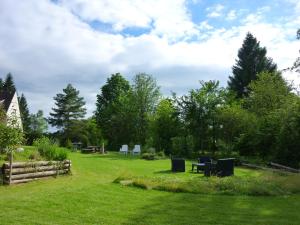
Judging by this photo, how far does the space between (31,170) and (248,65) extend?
46.7 metres

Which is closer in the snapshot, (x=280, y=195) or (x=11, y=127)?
(x=280, y=195)

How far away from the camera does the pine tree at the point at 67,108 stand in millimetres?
71875

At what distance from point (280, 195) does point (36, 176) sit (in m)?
8.92

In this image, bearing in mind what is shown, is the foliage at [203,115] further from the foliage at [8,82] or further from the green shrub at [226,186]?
the foliage at [8,82]

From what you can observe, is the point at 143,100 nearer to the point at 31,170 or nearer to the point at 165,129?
the point at 165,129

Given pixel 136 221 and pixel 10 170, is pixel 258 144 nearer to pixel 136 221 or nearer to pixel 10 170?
pixel 10 170

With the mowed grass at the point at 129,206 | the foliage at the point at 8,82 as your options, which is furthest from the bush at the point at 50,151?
the foliage at the point at 8,82

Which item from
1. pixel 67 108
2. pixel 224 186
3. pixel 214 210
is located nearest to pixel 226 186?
pixel 224 186

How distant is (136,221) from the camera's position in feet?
29.7

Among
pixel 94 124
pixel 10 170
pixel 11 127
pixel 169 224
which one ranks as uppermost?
pixel 94 124

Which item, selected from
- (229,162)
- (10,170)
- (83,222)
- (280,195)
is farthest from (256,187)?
(10,170)

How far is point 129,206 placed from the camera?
10.9 meters

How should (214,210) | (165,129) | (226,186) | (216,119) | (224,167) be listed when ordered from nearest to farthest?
(214,210) < (226,186) < (224,167) < (216,119) < (165,129)

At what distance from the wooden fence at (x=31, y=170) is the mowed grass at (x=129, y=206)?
0.54 meters
